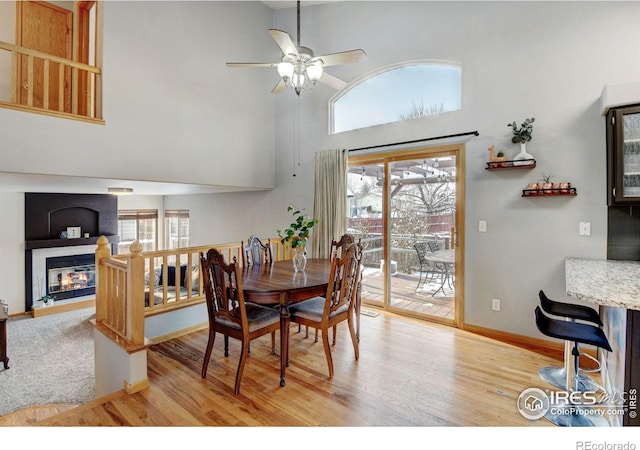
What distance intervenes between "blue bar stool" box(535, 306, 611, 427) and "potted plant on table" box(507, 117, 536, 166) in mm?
1595

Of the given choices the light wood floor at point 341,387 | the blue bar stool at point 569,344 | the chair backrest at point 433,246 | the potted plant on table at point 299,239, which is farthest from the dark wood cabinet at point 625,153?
the potted plant on table at point 299,239

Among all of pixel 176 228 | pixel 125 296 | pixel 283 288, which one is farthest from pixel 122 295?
pixel 176 228

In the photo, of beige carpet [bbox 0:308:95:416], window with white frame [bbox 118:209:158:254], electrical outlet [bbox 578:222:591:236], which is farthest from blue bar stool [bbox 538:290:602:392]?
window with white frame [bbox 118:209:158:254]

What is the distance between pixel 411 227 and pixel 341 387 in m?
2.30

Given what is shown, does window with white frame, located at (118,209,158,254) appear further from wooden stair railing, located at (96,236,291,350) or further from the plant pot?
the plant pot

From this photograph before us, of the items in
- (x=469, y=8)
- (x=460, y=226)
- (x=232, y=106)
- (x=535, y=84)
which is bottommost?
(x=460, y=226)

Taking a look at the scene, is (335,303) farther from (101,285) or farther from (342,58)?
(101,285)

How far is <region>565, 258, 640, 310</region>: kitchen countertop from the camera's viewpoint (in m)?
1.50

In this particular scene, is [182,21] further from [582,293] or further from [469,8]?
[582,293]

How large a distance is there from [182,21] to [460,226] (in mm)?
4195

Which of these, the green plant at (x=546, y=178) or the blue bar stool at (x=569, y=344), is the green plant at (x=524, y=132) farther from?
the blue bar stool at (x=569, y=344)

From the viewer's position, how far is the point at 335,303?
2.67 meters

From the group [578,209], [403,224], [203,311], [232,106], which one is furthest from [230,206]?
[578,209]

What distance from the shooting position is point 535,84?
311 centimetres
